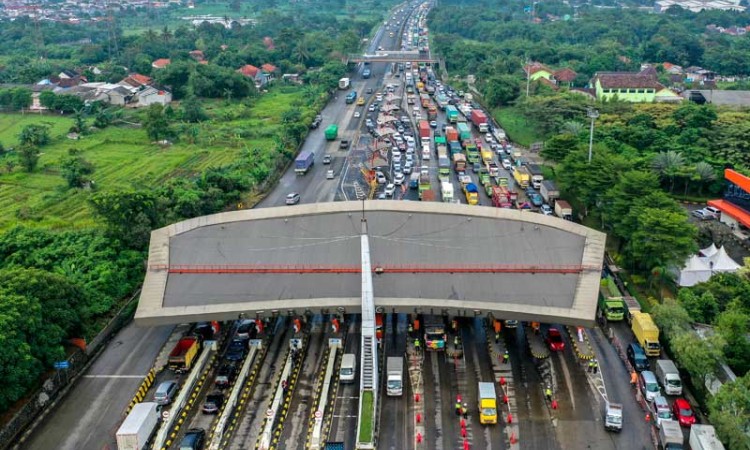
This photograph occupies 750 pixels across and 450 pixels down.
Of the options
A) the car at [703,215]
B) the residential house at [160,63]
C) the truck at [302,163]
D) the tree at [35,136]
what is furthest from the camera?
the residential house at [160,63]

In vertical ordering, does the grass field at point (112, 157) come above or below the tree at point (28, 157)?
below

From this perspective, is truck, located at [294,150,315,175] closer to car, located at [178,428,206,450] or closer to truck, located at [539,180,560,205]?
truck, located at [539,180,560,205]

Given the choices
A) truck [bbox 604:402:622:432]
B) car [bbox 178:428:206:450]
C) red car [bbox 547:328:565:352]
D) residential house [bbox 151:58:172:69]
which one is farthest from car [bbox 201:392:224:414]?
residential house [bbox 151:58:172:69]

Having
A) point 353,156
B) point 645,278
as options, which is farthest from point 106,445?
point 353,156

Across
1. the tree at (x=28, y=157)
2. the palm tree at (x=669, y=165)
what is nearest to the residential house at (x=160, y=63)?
the tree at (x=28, y=157)

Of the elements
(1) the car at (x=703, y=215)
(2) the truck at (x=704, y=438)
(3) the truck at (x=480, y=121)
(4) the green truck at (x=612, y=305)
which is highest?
(2) the truck at (x=704, y=438)

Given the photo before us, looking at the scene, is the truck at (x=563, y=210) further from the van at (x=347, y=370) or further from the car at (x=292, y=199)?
the van at (x=347, y=370)

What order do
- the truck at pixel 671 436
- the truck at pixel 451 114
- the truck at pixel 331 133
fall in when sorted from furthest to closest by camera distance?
the truck at pixel 451 114 → the truck at pixel 331 133 → the truck at pixel 671 436
